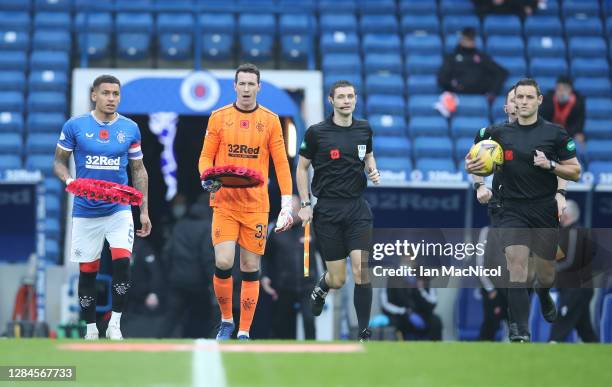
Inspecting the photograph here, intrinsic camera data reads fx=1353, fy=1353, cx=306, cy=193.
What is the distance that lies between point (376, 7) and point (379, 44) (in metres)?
0.85

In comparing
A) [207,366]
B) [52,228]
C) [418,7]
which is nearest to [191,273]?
[52,228]

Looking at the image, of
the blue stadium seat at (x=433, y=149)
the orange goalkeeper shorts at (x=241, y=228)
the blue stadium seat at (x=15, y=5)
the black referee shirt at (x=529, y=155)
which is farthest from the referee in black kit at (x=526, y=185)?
the blue stadium seat at (x=15, y=5)

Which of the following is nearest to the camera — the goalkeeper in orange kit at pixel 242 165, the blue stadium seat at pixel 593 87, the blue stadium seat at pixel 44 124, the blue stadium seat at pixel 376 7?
the goalkeeper in orange kit at pixel 242 165

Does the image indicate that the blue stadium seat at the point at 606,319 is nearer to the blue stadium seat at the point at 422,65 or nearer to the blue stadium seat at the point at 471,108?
the blue stadium seat at the point at 471,108

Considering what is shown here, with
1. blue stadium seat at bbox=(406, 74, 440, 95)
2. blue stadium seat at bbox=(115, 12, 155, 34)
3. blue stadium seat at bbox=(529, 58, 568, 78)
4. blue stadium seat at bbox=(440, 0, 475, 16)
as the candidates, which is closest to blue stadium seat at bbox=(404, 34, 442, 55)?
blue stadium seat at bbox=(406, 74, 440, 95)

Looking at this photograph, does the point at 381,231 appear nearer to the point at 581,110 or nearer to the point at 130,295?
the point at 130,295

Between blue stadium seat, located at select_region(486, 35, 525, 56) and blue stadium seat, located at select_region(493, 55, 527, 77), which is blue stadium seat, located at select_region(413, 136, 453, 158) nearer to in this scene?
blue stadium seat, located at select_region(493, 55, 527, 77)

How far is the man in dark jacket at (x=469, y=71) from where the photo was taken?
A: 18.4 meters

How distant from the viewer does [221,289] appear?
36.2 ft

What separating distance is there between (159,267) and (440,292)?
3.30m

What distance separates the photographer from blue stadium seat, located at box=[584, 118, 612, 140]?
1841 cm

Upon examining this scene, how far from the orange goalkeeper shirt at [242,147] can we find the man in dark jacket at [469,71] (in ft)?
25.6

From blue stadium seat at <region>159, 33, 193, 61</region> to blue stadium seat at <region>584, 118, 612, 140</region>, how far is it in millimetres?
5594

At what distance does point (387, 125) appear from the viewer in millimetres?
18062
